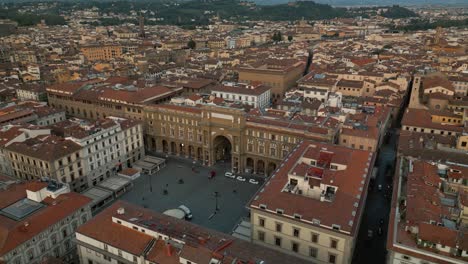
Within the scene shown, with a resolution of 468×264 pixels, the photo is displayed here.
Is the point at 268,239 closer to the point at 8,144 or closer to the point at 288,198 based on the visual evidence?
the point at 288,198

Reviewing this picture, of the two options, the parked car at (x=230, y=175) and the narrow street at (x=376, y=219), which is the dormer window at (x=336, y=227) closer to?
the narrow street at (x=376, y=219)

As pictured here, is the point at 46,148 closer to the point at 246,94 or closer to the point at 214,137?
the point at 214,137

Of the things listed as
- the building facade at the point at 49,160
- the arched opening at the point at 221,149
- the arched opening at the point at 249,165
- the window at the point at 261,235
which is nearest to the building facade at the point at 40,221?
the building facade at the point at 49,160

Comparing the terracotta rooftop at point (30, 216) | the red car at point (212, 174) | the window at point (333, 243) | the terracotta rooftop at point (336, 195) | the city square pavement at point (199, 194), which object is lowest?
the city square pavement at point (199, 194)

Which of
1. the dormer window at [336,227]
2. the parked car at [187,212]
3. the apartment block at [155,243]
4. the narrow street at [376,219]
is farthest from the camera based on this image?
the parked car at [187,212]

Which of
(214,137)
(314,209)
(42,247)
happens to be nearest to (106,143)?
(214,137)

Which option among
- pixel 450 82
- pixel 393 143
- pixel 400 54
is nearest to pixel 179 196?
pixel 393 143
